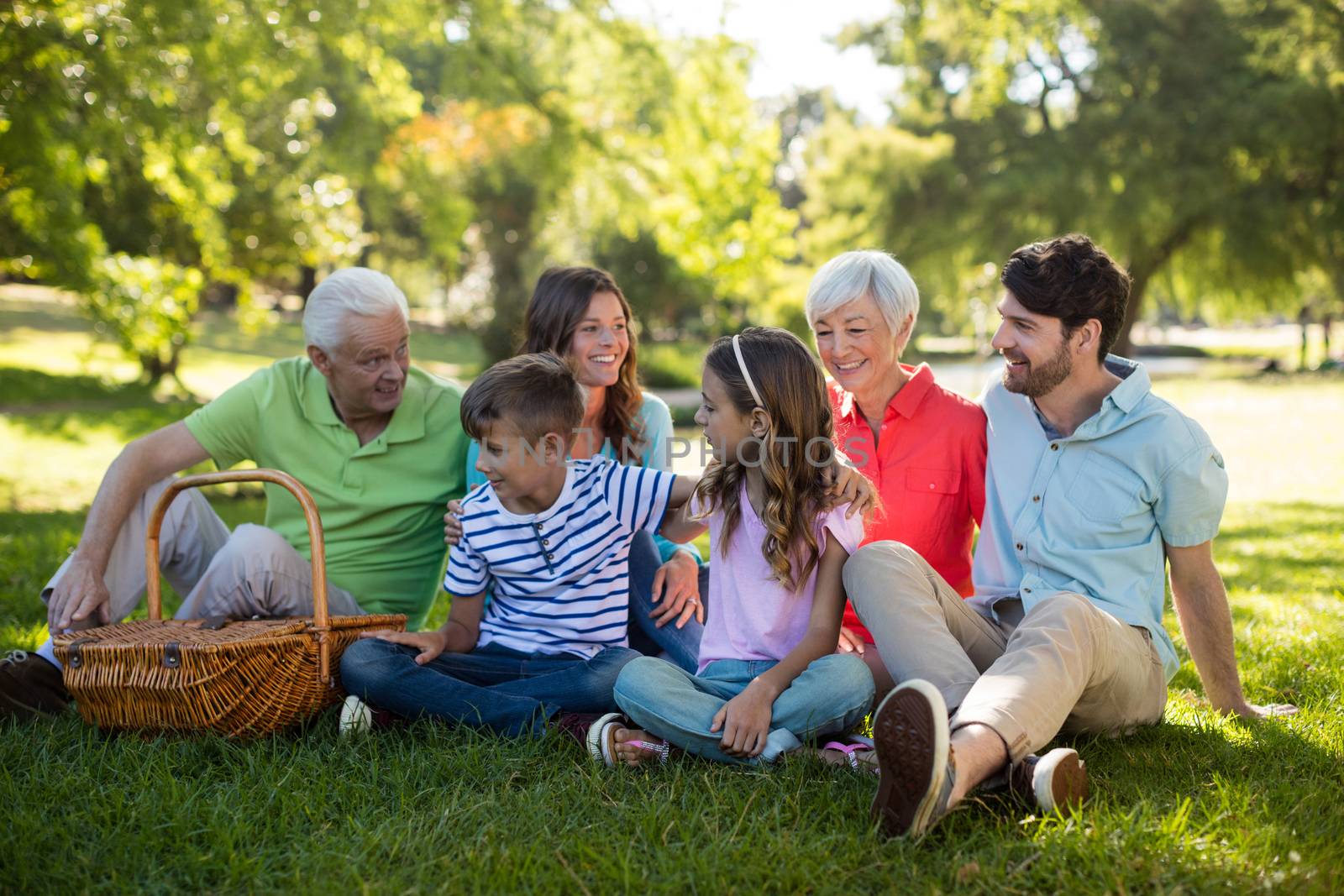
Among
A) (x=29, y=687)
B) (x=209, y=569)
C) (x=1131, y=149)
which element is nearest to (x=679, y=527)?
(x=209, y=569)

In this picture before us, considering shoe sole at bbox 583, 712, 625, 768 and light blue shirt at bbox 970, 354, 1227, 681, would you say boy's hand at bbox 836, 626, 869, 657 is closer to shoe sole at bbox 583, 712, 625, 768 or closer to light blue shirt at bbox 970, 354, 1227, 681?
light blue shirt at bbox 970, 354, 1227, 681

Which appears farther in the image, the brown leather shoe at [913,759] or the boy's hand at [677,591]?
the boy's hand at [677,591]

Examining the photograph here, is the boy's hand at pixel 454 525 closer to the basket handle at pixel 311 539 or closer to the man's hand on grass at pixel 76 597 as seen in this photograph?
the basket handle at pixel 311 539

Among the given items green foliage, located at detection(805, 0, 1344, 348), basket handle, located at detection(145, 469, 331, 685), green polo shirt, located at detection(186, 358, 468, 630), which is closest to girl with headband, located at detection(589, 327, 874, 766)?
basket handle, located at detection(145, 469, 331, 685)

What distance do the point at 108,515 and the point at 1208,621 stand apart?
3.51 metres

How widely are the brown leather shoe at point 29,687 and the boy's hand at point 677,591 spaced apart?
191 centimetres

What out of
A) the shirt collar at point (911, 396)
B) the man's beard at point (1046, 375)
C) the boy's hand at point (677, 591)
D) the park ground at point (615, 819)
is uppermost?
the man's beard at point (1046, 375)

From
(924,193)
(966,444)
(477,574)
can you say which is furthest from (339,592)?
(924,193)

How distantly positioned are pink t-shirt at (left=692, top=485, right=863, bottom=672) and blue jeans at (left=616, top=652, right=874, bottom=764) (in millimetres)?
161

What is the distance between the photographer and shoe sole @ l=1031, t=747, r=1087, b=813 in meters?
2.52

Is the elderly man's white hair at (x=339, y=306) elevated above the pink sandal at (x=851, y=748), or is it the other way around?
the elderly man's white hair at (x=339, y=306)

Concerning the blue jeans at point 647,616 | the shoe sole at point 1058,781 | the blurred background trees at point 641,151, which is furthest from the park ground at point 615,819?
the blurred background trees at point 641,151

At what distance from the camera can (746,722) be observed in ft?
9.70

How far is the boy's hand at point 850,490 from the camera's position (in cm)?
317
